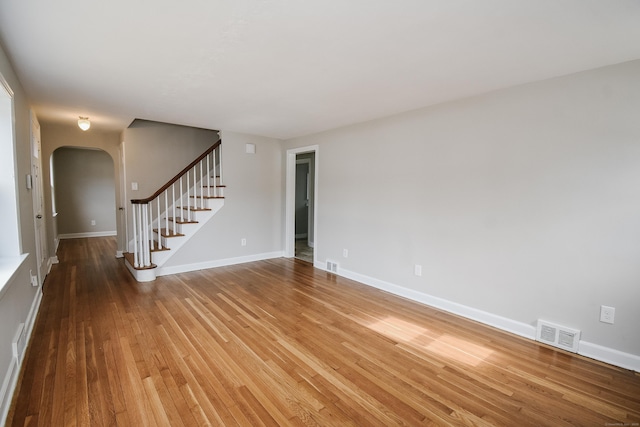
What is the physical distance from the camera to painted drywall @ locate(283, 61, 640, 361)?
7.29 feet

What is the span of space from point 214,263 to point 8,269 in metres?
3.00

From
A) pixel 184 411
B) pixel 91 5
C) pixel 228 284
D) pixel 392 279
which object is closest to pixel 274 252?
pixel 228 284

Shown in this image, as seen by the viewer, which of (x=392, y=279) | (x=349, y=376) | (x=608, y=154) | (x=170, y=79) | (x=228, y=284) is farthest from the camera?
(x=228, y=284)

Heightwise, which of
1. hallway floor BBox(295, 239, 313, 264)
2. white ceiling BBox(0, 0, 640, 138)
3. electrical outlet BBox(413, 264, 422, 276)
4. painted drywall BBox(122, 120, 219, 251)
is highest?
white ceiling BBox(0, 0, 640, 138)

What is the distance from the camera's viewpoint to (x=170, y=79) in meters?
2.68

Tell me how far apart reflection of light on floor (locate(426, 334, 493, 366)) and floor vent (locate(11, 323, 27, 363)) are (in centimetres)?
307

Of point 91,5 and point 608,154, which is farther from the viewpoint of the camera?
point 608,154

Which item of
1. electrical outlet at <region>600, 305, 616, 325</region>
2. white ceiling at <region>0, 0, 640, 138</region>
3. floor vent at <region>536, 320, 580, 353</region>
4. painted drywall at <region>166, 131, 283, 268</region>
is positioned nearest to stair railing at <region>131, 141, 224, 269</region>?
painted drywall at <region>166, 131, 283, 268</region>

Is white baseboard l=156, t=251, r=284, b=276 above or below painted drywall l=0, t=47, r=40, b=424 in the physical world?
below

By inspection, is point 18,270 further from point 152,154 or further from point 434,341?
point 152,154

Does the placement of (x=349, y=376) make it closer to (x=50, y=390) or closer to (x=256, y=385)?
(x=256, y=385)

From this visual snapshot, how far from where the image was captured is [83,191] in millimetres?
7531

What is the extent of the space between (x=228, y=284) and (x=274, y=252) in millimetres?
1693

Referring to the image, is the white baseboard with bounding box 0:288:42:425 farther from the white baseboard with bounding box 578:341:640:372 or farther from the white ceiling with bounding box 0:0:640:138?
the white baseboard with bounding box 578:341:640:372
